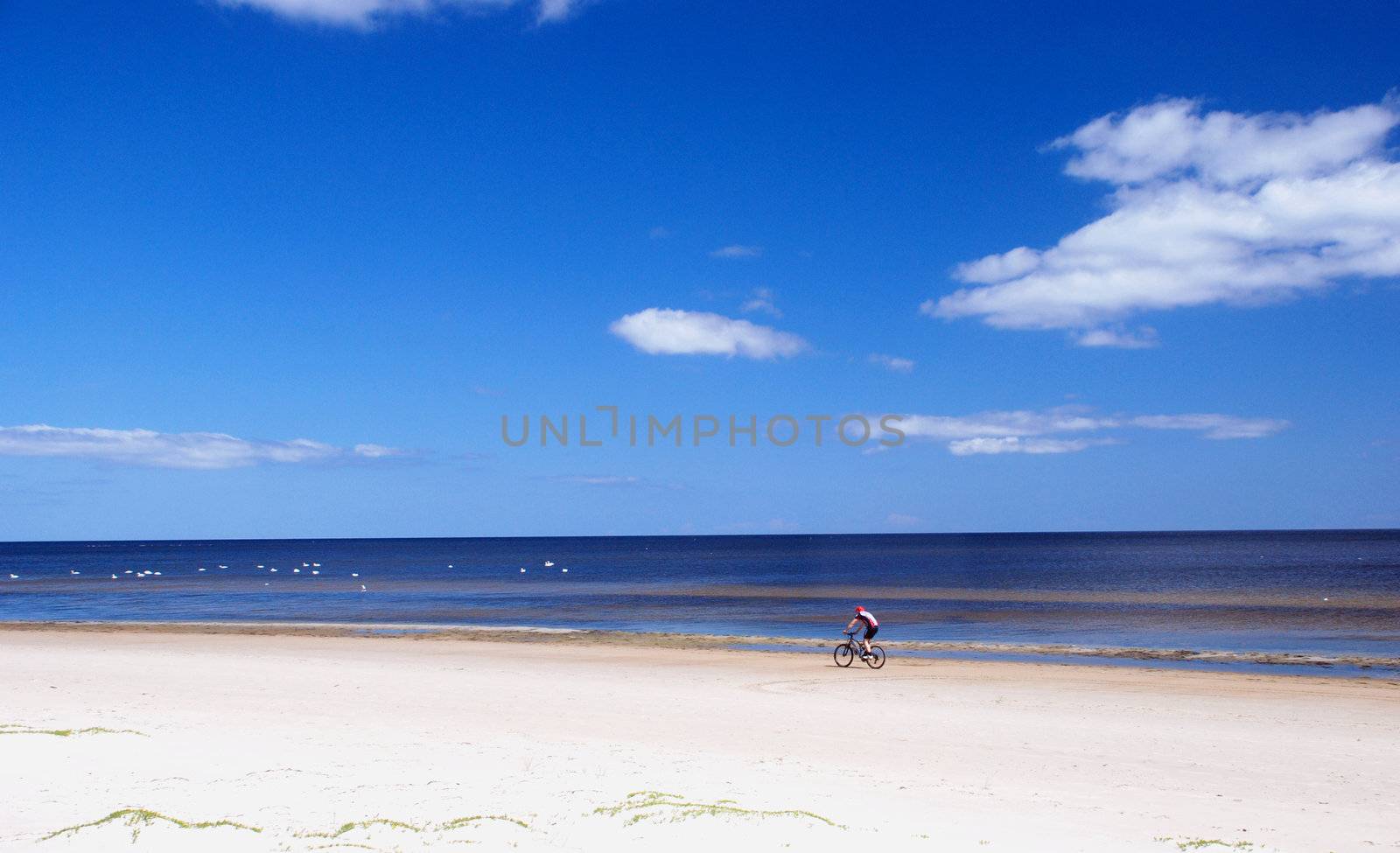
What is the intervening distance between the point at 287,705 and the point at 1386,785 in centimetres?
1944

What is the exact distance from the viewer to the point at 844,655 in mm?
30469

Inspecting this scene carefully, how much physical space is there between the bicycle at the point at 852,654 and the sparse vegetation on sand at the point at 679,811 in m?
18.5

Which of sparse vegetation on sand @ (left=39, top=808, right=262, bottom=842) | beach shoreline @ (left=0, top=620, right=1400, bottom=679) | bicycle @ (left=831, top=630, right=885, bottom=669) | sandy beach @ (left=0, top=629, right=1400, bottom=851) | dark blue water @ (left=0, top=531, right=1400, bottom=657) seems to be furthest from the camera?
dark blue water @ (left=0, top=531, right=1400, bottom=657)

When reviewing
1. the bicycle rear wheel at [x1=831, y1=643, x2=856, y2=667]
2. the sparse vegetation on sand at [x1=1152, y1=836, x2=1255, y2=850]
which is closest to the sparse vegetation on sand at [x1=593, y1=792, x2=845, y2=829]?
the sparse vegetation on sand at [x1=1152, y1=836, x2=1255, y2=850]

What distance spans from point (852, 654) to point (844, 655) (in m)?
0.74

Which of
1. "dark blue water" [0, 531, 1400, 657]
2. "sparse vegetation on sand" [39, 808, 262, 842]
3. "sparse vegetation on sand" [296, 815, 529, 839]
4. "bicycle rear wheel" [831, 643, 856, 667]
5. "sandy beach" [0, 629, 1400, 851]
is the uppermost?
"sparse vegetation on sand" [39, 808, 262, 842]

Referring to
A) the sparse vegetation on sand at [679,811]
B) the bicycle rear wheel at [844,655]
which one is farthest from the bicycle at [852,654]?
the sparse vegetation on sand at [679,811]

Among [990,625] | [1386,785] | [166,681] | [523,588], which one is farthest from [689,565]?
[1386,785]

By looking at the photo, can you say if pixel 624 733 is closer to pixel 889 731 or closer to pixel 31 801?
pixel 889 731

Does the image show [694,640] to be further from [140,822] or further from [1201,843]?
[140,822]

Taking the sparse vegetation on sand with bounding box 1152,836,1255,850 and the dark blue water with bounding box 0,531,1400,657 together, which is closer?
the sparse vegetation on sand with bounding box 1152,836,1255,850

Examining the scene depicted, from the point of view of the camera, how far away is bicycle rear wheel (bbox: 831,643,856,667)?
2956cm

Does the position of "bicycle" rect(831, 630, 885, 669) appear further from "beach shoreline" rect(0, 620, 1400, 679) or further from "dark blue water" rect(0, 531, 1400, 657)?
"dark blue water" rect(0, 531, 1400, 657)

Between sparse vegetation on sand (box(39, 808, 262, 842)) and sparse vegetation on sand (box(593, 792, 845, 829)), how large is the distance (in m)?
3.62
